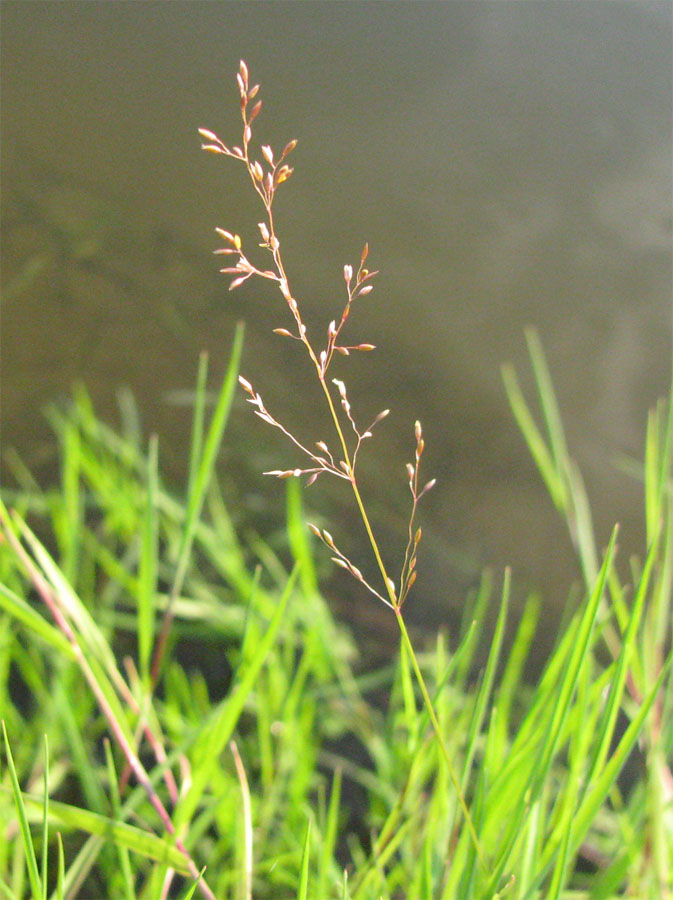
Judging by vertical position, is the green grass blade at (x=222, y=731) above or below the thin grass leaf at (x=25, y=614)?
below

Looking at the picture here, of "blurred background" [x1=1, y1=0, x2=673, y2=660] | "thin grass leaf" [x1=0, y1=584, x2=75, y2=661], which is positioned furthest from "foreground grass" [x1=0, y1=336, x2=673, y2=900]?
"blurred background" [x1=1, y1=0, x2=673, y2=660]

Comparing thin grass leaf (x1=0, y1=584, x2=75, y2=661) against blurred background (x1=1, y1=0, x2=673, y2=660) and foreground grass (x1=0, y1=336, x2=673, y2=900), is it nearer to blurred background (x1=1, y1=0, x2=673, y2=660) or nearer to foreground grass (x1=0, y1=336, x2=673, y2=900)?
foreground grass (x1=0, y1=336, x2=673, y2=900)

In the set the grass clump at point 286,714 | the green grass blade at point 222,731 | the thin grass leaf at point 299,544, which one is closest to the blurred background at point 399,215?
the grass clump at point 286,714

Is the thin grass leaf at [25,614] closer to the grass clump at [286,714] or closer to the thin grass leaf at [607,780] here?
the grass clump at [286,714]

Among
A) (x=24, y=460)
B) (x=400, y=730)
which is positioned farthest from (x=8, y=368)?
(x=400, y=730)

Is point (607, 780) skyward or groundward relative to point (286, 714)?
skyward

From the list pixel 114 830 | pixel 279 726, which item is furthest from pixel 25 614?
pixel 279 726

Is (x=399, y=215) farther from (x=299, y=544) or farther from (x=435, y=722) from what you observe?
(x=435, y=722)
